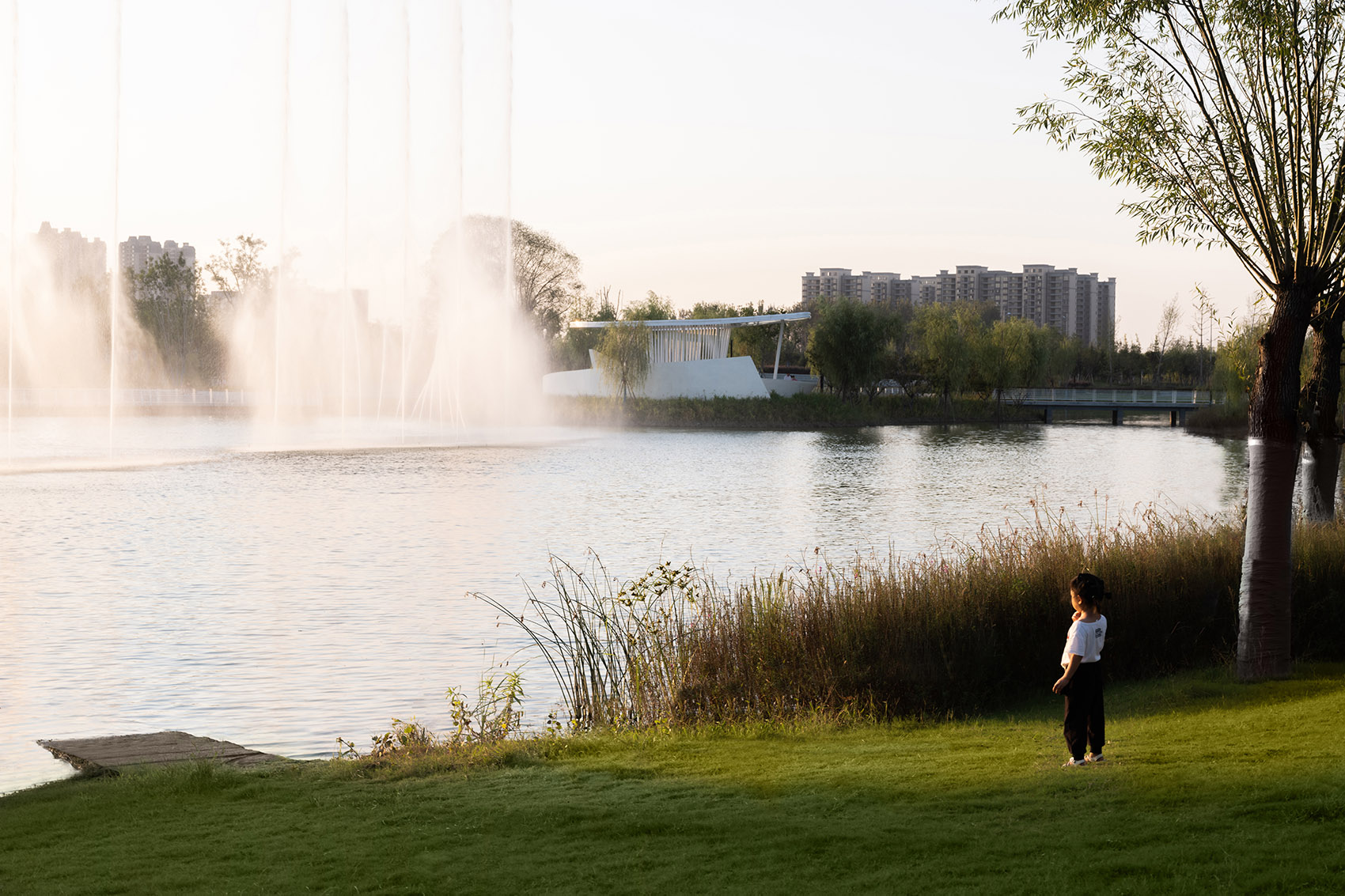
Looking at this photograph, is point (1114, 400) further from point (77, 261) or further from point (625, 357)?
point (77, 261)

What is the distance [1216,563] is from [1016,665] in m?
3.31

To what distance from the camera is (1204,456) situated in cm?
5547

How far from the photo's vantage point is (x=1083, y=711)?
782 cm

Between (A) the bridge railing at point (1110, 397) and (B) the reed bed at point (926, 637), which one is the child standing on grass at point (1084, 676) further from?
(A) the bridge railing at point (1110, 397)

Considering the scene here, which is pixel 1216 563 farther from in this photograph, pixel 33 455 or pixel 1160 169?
pixel 33 455

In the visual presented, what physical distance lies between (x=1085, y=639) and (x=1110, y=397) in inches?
3694

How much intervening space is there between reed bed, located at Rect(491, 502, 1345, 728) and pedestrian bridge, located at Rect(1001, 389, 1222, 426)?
85.2 metres

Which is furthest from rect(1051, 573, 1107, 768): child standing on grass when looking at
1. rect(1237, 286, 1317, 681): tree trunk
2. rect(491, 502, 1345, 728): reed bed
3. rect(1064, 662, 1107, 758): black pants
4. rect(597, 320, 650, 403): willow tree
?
rect(597, 320, 650, 403): willow tree

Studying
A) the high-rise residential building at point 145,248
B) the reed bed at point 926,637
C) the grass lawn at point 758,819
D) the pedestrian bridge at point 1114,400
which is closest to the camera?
the grass lawn at point 758,819

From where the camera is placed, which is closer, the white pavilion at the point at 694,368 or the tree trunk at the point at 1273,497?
the tree trunk at the point at 1273,497

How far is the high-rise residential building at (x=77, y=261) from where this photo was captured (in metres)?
82.8

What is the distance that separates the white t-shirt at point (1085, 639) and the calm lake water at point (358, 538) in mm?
6489

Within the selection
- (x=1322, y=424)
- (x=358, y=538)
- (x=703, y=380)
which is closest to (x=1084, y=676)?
(x=1322, y=424)

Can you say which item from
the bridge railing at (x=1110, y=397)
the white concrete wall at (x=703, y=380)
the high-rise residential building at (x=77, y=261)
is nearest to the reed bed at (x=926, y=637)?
the white concrete wall at (x=703, y=380)
